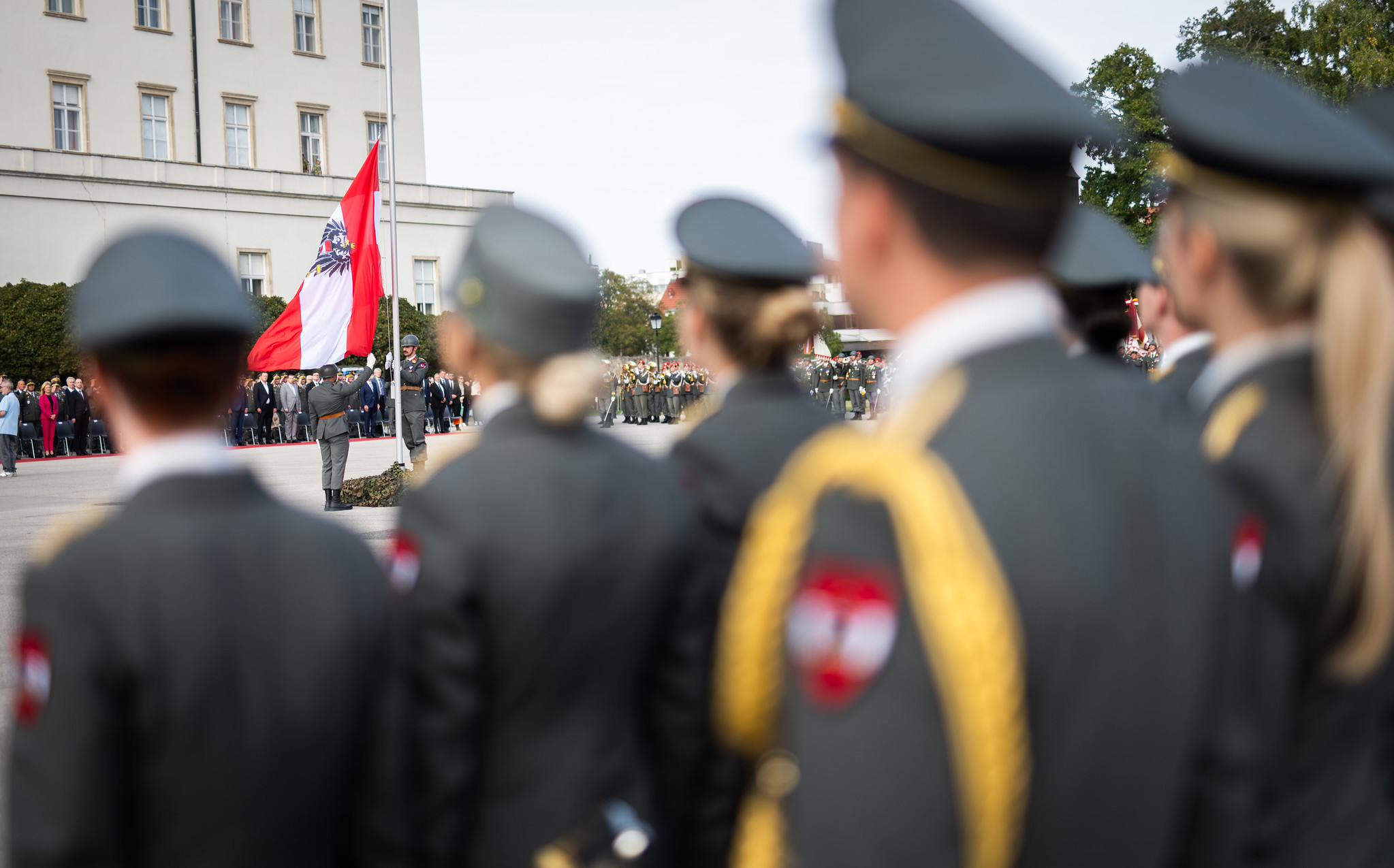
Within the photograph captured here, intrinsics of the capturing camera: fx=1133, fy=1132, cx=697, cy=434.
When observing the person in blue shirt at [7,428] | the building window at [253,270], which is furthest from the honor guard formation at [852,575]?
the building window at [253,270]

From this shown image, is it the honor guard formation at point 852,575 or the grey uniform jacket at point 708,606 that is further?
the grey uniform jacket at point 708,606

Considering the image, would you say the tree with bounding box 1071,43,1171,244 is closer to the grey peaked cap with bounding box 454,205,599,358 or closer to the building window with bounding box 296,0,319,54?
the building window with bounding box 296,0,319,54

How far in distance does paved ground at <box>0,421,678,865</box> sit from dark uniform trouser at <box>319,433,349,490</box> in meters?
0.39

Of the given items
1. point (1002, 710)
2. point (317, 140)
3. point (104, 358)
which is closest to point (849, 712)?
point (1002, 710)

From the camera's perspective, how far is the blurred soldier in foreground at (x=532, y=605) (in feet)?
6.39

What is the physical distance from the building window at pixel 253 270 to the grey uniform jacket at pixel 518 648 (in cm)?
4202

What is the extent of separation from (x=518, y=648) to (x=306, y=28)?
49650 millimetres

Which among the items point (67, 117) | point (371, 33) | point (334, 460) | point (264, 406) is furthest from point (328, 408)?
point (371, 33)

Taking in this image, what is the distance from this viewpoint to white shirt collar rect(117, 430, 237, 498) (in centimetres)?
165

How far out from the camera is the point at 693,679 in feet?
7.32

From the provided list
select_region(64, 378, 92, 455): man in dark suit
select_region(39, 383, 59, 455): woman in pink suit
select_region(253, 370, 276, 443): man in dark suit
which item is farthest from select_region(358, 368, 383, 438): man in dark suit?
select_region(39, 383, 59, 455): woman in pink suit

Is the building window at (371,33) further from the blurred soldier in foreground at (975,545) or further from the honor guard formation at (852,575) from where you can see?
the blurred soldier in foreground at (975,545)

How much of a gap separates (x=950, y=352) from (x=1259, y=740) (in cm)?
75

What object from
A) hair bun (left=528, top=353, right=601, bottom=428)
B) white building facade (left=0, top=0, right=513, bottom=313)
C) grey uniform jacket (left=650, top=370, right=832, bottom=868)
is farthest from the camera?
white building facade (left=0, top=0, right=513, bottom=313)
